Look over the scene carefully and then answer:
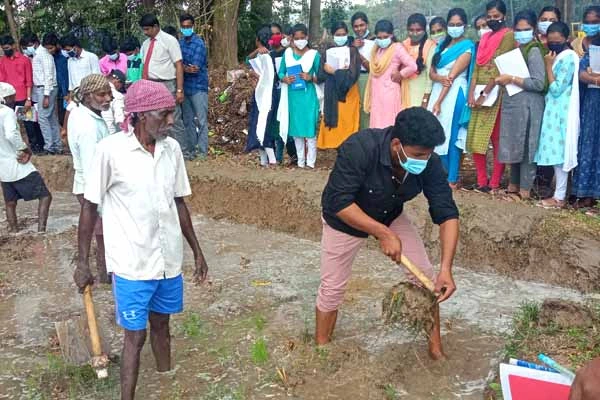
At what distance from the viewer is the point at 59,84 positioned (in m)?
10.9

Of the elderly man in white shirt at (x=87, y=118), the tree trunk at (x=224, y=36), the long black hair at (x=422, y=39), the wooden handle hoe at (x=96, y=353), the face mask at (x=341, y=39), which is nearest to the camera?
the wooden handle hoe at (x=96, y=353)

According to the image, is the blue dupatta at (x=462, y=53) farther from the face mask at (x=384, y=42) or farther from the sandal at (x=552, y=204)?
the sandal at (x=552, y=204)

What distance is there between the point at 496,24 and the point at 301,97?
257 centimetres

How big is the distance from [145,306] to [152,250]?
1.03 ft

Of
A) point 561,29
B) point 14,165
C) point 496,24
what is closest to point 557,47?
point 561,29

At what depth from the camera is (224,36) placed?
14070 millimetres

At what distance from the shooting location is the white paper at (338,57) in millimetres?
8023

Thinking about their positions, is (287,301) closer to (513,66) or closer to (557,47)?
(513,66)

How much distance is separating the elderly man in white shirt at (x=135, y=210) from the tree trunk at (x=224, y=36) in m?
10.5

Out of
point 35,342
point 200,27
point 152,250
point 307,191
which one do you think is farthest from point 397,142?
point 200,27

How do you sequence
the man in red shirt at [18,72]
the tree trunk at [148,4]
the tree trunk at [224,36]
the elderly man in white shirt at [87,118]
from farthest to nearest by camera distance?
the tree trunk at [148,4] < the tree trunk at [224,36] < the man in red shirt at [18,72] < the elderly man in white shirt at [87,118]

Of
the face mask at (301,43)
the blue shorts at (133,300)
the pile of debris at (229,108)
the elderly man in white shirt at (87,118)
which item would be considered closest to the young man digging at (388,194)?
the blue shorts at (133,300)

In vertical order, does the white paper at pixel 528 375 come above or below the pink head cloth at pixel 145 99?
below

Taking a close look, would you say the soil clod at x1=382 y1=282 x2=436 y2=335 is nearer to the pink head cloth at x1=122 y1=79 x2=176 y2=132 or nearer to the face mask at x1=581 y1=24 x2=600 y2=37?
the pink head cloth at x1=122 y1=79 x2=176 y2=132
